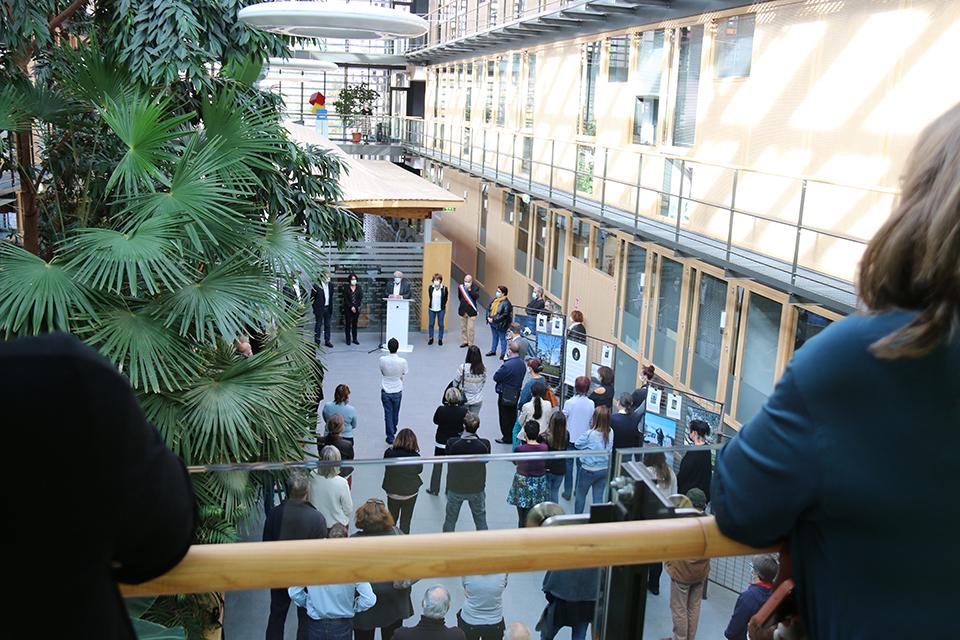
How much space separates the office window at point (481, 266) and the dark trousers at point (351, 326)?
762 centimetres

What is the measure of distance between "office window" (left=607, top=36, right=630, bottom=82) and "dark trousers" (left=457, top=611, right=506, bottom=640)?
1624 cm

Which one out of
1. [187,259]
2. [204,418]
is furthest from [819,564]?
[187,259]

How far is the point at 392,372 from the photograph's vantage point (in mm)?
12945

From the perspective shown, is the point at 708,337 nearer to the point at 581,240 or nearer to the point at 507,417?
the point at 507,417

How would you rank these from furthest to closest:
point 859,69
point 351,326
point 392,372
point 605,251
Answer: point 351,326 < point 605,251 < point 392,372 < point 859,69

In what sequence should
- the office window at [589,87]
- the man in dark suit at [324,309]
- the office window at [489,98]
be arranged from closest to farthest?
the man in dark suit at [324,309], the office window at [589,87], the office window at [489,98]

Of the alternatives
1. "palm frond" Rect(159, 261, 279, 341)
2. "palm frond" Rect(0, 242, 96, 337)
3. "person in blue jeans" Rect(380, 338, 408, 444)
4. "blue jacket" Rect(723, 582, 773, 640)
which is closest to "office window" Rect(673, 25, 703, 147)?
"person in blue jeans" Rect(380, 338, 408, 444)

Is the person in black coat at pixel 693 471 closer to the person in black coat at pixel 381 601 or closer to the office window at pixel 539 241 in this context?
the person in black coat at pixel 381 601

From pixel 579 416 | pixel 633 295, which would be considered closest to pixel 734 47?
pixel 633 295

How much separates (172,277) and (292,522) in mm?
3624

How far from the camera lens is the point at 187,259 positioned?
658 cm

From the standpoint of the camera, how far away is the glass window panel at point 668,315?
14.8m

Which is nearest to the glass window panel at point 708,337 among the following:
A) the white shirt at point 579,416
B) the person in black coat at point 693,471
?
the white shirt at point 579,416

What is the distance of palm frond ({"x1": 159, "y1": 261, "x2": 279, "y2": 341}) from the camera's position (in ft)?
20.1
